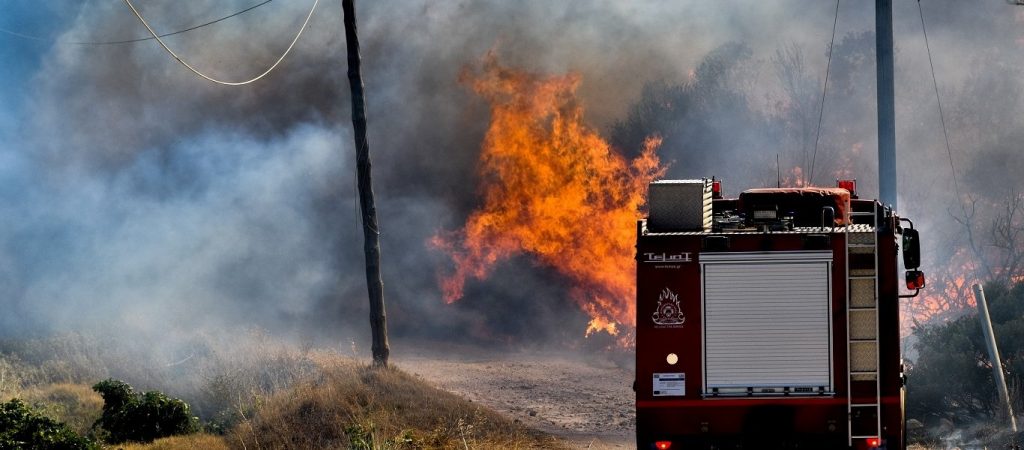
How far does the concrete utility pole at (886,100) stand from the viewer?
22906 millimetres

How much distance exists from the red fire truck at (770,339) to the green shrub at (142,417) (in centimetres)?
910

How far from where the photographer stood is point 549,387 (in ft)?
80.0

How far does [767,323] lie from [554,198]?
59.7 ft

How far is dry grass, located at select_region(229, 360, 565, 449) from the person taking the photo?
16.5 m

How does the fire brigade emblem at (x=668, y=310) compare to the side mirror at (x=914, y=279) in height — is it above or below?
below

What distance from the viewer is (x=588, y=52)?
3422cm

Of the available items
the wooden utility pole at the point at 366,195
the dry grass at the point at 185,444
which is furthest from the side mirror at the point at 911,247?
the wooden utility pole at the point at 366,195

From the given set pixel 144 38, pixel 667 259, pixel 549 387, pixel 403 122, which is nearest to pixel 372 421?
pixel 667 259

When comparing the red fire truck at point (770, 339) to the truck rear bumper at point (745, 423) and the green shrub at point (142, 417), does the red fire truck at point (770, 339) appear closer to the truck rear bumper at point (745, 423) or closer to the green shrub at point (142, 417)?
the truck rear bumper at point (745, 423)

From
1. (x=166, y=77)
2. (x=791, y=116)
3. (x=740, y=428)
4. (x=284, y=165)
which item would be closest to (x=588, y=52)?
(x=791, y=116)

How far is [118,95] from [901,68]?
2373 centimetres

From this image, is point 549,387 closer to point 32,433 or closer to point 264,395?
point 264,395

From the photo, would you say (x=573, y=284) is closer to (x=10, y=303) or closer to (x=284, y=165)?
(x=284, y=165)

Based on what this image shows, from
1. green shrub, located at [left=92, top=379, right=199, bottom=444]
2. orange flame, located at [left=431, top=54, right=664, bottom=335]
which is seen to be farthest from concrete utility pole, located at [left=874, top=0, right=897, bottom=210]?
green shrub, located at [left=92, top=379, right=199, bottom=444]
